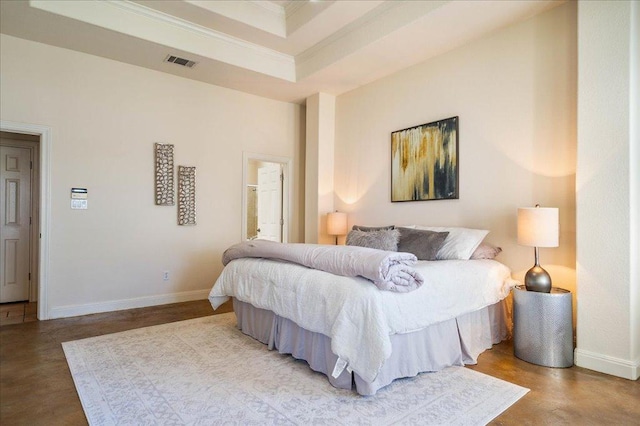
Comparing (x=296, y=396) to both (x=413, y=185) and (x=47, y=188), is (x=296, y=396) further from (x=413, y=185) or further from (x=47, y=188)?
(x=47, y=188)

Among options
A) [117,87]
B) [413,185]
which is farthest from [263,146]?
[413,185]

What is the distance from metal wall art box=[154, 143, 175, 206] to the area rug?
211 cm

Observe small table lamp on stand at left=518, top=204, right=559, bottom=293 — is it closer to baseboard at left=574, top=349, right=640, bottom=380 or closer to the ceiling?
baseboard at left=574, top=349, right=640, bottom=380

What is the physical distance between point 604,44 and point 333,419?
10.6 feet

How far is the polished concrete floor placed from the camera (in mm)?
2006

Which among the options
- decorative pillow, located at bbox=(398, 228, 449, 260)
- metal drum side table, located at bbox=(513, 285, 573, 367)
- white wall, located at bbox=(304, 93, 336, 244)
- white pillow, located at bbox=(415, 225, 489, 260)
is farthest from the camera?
white wall, located at bbox=(304, 93, 336, 244)

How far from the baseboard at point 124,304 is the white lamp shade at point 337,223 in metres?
1.97

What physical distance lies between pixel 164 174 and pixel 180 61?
4.65 feet

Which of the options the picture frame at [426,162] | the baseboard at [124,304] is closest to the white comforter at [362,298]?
the picture frame at [426,162]

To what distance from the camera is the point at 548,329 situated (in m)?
2.72

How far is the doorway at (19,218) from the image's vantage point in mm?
4922

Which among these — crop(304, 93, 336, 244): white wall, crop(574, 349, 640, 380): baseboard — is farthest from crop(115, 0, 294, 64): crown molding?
crop(574, 349, 640, 380): baseboard

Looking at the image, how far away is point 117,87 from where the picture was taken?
4.42m

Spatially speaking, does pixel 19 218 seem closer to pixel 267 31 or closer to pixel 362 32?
pixel 267 31
